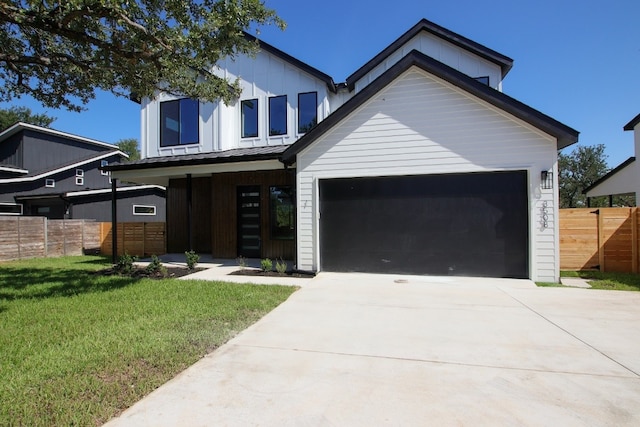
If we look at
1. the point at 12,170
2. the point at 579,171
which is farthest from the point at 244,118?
the point at 579,171

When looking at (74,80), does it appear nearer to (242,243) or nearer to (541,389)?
(242,243)

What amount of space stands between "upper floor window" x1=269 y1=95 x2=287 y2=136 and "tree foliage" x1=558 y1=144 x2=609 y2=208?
33295mm

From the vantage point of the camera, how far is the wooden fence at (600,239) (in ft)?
29.9

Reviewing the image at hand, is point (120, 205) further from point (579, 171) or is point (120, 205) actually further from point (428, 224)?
point (579, 171)

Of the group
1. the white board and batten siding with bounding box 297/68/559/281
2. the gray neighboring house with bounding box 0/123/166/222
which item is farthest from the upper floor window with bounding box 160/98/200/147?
the gray neighboring house with bounding box 0/123/166/222

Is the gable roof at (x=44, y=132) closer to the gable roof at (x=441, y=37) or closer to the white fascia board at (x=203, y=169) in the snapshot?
the white fascia board at (x=203, y=169)

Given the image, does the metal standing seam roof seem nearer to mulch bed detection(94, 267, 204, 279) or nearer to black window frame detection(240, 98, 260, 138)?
black window frame detection(240, 98, 260, 138)

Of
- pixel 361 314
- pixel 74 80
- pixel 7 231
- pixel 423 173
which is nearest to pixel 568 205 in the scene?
pixel 423 173

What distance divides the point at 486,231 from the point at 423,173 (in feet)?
6.70

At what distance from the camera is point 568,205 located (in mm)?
35094

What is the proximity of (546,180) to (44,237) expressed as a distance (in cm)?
1756

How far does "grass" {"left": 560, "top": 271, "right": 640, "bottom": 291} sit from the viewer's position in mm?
7273

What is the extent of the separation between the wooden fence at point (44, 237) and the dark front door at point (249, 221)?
8.09 m

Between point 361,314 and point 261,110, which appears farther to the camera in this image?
point 261,110
